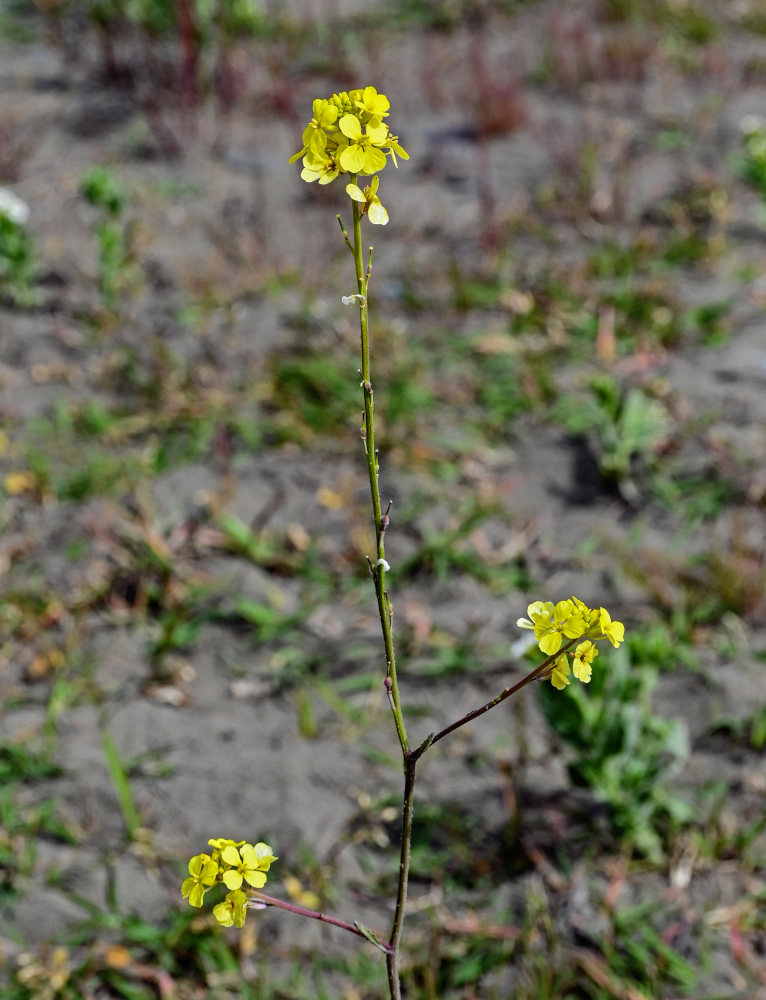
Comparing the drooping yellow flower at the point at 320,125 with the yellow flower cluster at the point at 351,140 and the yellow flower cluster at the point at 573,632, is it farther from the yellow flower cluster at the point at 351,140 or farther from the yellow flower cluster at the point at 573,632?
the yellow flower cluster at the point at 573,632

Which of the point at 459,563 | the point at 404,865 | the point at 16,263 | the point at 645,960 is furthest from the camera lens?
the point at 16,263

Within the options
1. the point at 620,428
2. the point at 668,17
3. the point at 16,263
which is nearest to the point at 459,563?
the point at 620,428

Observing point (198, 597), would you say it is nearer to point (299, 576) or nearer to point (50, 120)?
point (299, 576)

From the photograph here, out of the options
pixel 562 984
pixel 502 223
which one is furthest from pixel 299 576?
pixel 502 223

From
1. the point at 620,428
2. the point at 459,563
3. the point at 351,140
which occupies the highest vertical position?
the point at 351,140

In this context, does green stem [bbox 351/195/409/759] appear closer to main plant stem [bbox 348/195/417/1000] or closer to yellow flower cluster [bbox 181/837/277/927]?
main plant stem [bbox 348/195/417/1000]

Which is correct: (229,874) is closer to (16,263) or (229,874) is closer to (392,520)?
(392,520)

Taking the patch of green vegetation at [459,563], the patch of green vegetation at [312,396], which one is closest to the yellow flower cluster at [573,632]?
the patch of green vegetation at [459,563]
